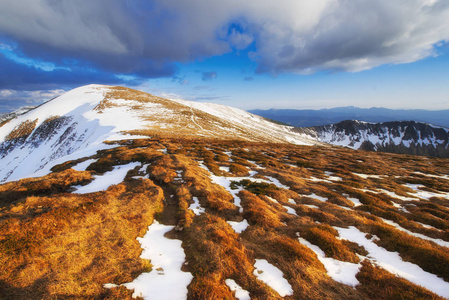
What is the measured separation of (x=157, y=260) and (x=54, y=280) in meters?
3.09

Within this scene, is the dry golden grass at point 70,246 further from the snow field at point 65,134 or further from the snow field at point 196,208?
the snow field at point 65,134

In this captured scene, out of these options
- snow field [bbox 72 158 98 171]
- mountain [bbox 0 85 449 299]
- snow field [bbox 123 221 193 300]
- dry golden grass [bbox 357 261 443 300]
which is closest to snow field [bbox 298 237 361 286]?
mountain [bbox 0 85 449 299]

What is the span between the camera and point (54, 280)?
17.6 ft

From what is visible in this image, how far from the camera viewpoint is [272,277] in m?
6.25

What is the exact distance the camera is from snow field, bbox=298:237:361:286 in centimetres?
634

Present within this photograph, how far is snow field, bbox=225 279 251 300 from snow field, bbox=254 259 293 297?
2.77ft

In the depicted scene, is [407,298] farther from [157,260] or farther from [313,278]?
[157,260]

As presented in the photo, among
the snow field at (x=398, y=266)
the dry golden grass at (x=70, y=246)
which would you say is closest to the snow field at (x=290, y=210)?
the snow field at (x=398, y=266)

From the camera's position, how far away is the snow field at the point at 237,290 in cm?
543

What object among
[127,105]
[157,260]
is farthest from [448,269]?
[127,105]

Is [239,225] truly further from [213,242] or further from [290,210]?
[290,210]

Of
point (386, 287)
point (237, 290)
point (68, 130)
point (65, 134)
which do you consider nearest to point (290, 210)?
point (386, 287)

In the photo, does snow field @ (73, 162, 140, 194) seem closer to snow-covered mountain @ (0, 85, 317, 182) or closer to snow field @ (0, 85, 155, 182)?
snow field @ (0, 85, 155, 182)

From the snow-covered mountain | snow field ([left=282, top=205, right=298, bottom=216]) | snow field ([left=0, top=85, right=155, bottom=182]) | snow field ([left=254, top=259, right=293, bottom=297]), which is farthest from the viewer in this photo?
the snow-covered mountain
